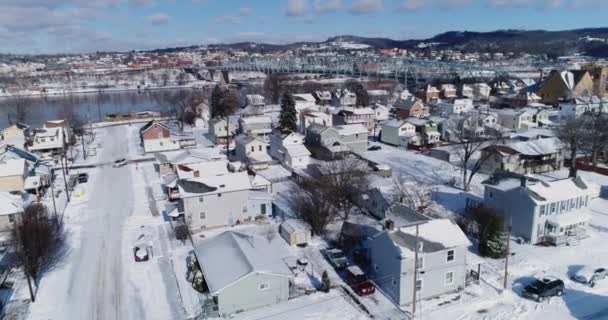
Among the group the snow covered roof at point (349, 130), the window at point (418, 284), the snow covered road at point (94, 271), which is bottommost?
the snow covered road at point (94, 271)

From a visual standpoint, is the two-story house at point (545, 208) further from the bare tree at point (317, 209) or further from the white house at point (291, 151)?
the white house at point (291, 151)

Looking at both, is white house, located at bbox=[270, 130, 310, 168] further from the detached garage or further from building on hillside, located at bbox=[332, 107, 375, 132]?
the detached garage

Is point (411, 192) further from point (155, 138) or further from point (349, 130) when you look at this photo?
point (155, 138)

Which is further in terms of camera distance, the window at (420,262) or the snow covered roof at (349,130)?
the snow covered roof at (349,130)

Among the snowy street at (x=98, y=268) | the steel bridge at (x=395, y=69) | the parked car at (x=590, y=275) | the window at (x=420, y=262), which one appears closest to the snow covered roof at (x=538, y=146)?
the parked car at (x=590, y=275)

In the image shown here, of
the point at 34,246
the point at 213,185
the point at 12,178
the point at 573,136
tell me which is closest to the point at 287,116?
the point at 213,185

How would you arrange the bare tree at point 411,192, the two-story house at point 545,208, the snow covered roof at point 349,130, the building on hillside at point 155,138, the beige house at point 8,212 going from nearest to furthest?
the two-story house at point 545,208
the beige house at point 8,212
the bare tree at point 411,192
the snow covered roof at point 349,130
the building on hillside at point 155,138
